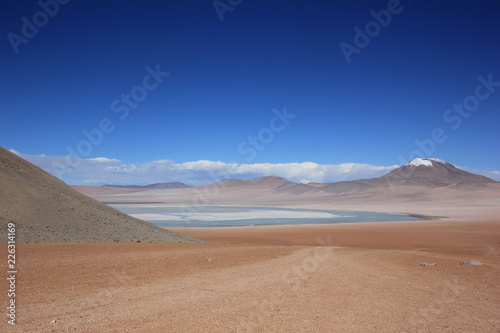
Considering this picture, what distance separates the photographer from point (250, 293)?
765 cm

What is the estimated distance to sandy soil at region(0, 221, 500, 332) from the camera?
19.4 feet

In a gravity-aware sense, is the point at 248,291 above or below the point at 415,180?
below

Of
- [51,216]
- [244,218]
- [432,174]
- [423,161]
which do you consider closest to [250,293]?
[51,216]

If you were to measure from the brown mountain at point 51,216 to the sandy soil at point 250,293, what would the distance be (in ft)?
10.7

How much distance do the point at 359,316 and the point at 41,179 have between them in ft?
66.9

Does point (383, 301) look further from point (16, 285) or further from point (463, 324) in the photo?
point (16, 285)

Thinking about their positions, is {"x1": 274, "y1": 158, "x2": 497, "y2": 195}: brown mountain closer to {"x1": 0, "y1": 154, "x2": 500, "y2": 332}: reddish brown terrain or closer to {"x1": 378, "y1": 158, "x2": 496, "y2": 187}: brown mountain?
{"x1": 378, "y1": 158, "x2": 496, "y2": 187}: brown mountain

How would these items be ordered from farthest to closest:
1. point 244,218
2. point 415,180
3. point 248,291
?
point 415,180 < point 244,218 < point 248,291

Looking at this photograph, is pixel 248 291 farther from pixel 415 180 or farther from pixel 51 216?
pixel 415 180

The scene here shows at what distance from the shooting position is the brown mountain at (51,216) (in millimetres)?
15670

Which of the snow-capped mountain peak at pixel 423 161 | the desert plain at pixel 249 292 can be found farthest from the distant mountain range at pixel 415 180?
the desert plain at pixel 249 292

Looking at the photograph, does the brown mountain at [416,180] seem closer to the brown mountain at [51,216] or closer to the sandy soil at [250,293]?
the brown mountain at [51,216]

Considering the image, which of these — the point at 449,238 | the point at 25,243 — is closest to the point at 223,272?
the point at 25,243

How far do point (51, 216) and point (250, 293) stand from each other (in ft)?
42.5
